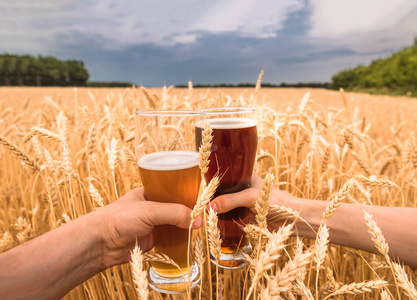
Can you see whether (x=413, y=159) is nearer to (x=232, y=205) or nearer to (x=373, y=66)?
(x=232, y=205)

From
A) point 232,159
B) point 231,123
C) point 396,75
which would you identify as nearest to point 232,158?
point 232,159

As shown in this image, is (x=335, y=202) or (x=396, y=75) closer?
(x=335, y=202)

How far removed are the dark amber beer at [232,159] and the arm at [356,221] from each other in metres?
0.08

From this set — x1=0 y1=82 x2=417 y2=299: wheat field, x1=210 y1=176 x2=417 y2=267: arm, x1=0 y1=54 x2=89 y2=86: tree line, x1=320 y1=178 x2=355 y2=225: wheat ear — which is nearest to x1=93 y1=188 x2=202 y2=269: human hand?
x1=0 y1=82 x2=417 y2=299: wheat field

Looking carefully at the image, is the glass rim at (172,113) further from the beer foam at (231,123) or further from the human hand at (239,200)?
the human hand at (239,200)

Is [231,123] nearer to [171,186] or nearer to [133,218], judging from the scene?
[171,186]

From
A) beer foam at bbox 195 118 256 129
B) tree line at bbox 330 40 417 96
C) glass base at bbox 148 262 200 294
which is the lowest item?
glass base at bbox 148 262 200 294

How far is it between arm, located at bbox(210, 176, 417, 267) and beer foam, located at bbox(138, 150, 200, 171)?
24 centimetres

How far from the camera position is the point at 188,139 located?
1052mm

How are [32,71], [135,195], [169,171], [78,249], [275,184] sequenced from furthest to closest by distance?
1. [32,71]
2. [275,184]
3. [135,195]
4. [169,171]
5. [78,249]

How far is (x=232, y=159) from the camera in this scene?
1.12 metres

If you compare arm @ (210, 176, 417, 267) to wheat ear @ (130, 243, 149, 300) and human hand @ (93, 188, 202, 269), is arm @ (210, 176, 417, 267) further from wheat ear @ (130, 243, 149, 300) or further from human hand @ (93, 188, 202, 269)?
wheat ear @ (130, 243, 149, 300)

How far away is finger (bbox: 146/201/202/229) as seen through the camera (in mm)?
920

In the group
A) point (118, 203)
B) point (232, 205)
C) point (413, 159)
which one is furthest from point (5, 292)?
point (413, 159)
